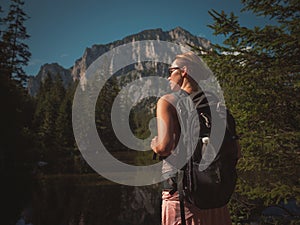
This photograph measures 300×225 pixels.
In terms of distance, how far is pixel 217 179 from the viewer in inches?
91.6

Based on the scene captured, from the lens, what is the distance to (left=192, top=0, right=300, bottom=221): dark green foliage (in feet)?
19.6

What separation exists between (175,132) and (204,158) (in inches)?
11.8

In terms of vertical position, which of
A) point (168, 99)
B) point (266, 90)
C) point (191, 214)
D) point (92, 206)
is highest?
point (266, 90)

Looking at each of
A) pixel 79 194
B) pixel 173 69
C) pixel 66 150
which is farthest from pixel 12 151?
pixel 173 69

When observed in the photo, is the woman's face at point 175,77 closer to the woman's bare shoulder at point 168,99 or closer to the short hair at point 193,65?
the short hair at point 193,65

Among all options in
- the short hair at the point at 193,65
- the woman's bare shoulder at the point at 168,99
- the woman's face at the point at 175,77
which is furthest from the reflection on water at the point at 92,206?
the woman's bare shoulder at the point at 168,99

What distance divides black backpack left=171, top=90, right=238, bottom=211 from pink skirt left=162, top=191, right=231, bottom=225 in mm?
125

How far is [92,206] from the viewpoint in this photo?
16594mm

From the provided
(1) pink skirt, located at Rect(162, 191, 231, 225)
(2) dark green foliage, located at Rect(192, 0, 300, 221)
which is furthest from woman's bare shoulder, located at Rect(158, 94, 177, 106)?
(2) dark green foliage, located at Rect(192, 0, 300, 221)

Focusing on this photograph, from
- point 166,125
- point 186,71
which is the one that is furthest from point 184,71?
point 166,125

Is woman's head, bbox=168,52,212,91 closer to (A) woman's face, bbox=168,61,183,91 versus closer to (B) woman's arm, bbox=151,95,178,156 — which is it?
(A) woman's face, bbox=168,61,183,91

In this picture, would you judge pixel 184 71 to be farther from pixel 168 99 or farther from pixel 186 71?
pixel 168 99

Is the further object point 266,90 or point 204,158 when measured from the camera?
point 266,90

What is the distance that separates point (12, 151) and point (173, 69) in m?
26.4
